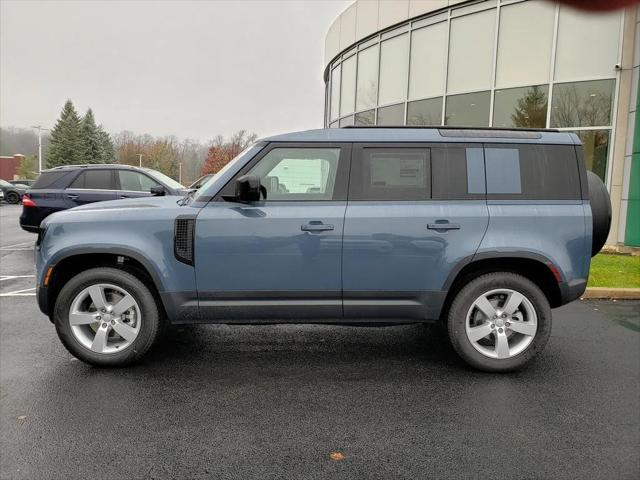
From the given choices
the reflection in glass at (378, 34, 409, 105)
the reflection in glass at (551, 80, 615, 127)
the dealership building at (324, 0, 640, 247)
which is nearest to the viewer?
the dealership building at (324, 0, 640, 247)

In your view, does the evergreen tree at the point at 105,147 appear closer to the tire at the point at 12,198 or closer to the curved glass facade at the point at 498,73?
the tire at the point at 12,198

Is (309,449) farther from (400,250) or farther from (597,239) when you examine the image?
(597,239)

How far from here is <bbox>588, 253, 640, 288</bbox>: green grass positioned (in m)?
7.12

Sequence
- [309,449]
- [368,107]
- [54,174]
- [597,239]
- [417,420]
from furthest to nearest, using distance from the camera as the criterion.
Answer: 1. [368,107]
2. [54,174]
3. [597,239]
4. [417,420]
5. [309,449]

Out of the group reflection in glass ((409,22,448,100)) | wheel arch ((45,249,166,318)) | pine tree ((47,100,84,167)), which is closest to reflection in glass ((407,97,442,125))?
reflection in glass ((409,22,448,100))

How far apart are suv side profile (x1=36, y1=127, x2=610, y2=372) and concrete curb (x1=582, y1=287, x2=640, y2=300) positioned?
290cm

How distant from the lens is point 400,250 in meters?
4.02

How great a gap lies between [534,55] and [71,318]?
1155 centimetres

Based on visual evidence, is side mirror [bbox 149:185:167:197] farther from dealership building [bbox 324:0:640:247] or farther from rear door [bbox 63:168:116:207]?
dealership building [bbox 324:0:640:247]

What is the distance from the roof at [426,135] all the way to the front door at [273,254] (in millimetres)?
319

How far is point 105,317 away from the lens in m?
4.10

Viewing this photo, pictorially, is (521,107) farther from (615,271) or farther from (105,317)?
(105,317)

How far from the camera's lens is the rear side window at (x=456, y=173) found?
4.13 metres

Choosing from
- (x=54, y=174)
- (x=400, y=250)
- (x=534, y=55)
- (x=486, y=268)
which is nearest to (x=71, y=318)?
(x=400, y=250)
